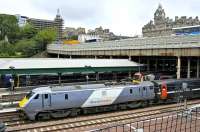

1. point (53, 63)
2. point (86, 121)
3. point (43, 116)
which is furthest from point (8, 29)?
point (86, 121)

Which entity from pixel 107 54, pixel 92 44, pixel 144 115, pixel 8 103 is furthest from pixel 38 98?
pixel 92 44

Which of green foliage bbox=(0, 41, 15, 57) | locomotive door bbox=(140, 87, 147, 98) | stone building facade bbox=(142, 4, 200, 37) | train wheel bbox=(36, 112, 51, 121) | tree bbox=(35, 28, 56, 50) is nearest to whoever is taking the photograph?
train wheel bbox=(36, 112, 51, 121)

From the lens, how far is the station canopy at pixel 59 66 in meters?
42.8

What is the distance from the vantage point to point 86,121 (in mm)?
25406

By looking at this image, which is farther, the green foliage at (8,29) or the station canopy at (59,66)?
the green foliage at (8,29)

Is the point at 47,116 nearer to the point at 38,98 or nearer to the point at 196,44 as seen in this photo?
the point at 38,98

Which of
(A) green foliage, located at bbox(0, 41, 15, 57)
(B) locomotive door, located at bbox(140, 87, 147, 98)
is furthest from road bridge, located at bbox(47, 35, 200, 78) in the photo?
(A) green foliage, located at bbox(0, 41, 15, 57)

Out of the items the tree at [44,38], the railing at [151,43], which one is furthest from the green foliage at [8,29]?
the railing at [151,43]

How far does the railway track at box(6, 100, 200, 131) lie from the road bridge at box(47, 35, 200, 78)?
1456 cm

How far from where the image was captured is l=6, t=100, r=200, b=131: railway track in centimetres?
2312

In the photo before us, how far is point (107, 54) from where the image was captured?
210ft

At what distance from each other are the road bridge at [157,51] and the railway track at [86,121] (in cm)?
1456

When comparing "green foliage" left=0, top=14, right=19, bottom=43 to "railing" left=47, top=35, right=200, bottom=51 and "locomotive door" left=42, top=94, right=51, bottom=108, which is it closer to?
"railing" left=47, top=35, right=200, bottom=51

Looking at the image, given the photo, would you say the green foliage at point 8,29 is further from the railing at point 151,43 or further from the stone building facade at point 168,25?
the stone building facade at point 168,25
